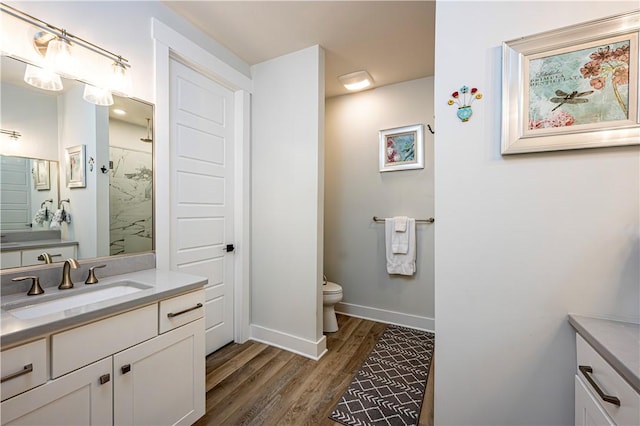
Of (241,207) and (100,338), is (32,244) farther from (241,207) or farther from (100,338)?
(241,207)

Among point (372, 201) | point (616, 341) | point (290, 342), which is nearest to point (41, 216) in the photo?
point (290, 342)

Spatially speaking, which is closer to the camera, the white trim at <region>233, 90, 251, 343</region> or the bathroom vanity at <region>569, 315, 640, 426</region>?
the bathroom vanity at <region>569, 315, 640, 426</region>

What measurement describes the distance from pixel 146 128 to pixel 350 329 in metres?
2.45

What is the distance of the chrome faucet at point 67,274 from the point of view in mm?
1230

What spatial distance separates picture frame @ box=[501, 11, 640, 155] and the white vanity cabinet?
5.61 ft

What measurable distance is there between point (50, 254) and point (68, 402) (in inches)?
29.3

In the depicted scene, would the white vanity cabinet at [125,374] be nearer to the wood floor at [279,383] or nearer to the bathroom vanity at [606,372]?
the wood floor at [279,383]

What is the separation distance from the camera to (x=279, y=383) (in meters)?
1.80

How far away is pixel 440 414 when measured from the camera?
124 centimetres

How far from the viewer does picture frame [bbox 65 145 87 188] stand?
1353 millimetres

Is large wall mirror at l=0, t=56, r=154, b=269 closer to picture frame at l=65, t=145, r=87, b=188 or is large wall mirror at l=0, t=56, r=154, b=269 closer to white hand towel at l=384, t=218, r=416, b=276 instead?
picture frame at l=65, t=145, r=87, b=188

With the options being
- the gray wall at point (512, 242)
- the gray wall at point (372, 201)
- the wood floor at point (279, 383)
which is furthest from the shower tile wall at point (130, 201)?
the gray wall at point (372, 201)

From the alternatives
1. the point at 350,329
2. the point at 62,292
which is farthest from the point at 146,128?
the point at 350,329

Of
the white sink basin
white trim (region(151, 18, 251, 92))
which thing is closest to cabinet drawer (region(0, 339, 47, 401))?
the white sink basin
